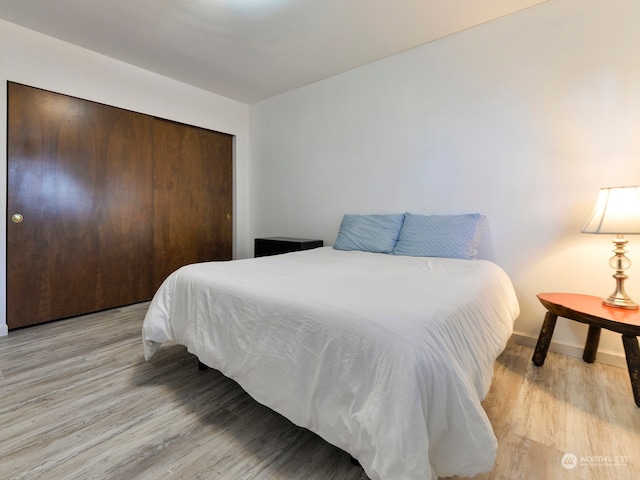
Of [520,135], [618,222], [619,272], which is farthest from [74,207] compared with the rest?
[619,272]

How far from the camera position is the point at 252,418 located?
4.72 feet

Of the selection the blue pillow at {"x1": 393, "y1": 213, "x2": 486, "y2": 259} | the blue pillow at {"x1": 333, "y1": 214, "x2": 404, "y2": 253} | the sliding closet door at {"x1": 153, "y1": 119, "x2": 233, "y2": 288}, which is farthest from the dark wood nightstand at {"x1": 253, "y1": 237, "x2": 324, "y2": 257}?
the blue pillow at {"x1": 393, "y1": 213, "x2": 486, "y2": 259}

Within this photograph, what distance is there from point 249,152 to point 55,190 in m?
2.22

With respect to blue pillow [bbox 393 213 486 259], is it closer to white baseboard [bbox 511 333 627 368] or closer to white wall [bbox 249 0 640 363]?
white wall [bbox 249 0 640 363]

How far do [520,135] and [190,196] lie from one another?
11.1 feet

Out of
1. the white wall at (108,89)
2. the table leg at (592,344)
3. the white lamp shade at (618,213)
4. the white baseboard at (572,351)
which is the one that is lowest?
the white baseboard at (572,351)

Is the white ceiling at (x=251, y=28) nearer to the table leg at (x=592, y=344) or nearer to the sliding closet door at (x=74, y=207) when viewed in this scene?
the sliding closet door at (x=74, y=207)

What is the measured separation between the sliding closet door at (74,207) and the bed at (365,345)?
162cm

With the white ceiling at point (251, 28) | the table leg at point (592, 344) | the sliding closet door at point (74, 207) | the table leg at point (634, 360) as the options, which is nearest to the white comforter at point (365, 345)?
the table leg at point (634, 360)

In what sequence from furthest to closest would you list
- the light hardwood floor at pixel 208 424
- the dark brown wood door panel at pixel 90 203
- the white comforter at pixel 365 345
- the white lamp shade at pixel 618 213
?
the dark brown wood door panel at pixel 90 203 < the white lamp shade at pixel 618 213 < the light hardwood floor at pixel 208 424 < the white comforter at pixel 365 345

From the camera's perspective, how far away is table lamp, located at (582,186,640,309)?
1618mm

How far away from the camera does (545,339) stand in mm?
1903

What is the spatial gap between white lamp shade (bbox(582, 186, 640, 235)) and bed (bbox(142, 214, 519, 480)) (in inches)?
24.4

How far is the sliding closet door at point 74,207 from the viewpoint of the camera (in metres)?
2.46
